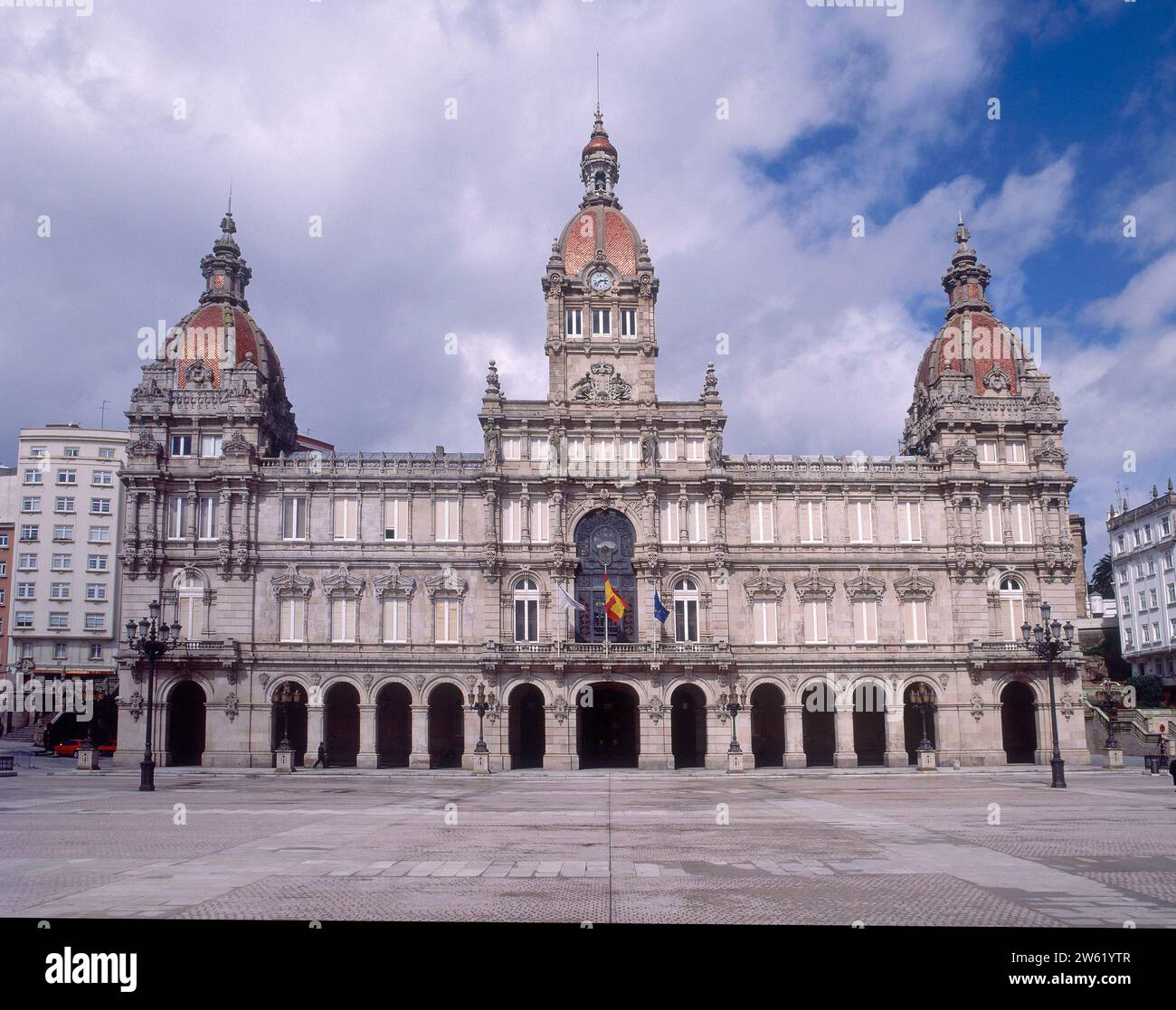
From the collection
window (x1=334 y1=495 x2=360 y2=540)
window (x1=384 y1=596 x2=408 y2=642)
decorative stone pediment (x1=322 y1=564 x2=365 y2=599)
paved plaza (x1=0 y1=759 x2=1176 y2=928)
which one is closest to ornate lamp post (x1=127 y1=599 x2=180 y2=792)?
paved plaza (x1=0 y1=759 x2=1176 y2=928)

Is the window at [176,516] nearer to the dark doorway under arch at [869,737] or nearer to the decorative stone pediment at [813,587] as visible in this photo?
the decorative stone pediment at [813,587]

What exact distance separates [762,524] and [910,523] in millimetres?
9584

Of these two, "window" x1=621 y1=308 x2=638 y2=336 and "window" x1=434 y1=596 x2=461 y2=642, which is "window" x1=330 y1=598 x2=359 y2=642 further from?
"window" x1=621 y1=308 x2=638 y2=336

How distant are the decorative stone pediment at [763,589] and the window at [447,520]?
60.6 ft

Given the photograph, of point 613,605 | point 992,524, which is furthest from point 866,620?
point 613,605

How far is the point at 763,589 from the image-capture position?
64.9 meters

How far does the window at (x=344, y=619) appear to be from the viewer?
63.8 metres

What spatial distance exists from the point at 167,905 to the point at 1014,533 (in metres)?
61.3

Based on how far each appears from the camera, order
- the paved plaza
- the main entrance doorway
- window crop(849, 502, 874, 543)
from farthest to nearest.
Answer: window crop(849, 502, 874, 543) < the main entrance doorway < the paved plaza

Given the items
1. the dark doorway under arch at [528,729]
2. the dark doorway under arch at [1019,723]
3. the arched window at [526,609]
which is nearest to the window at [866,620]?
the dark doorway under arch at [1019,723]

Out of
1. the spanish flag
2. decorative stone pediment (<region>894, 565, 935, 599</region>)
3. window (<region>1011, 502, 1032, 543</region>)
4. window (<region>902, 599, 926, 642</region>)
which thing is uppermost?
window (<region>1011, 502, 1032, 543</region>)

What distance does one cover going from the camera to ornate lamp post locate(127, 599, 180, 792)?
141 ft

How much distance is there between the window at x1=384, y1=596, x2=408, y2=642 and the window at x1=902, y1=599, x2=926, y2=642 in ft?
102

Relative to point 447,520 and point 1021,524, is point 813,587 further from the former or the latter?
point 447,520
